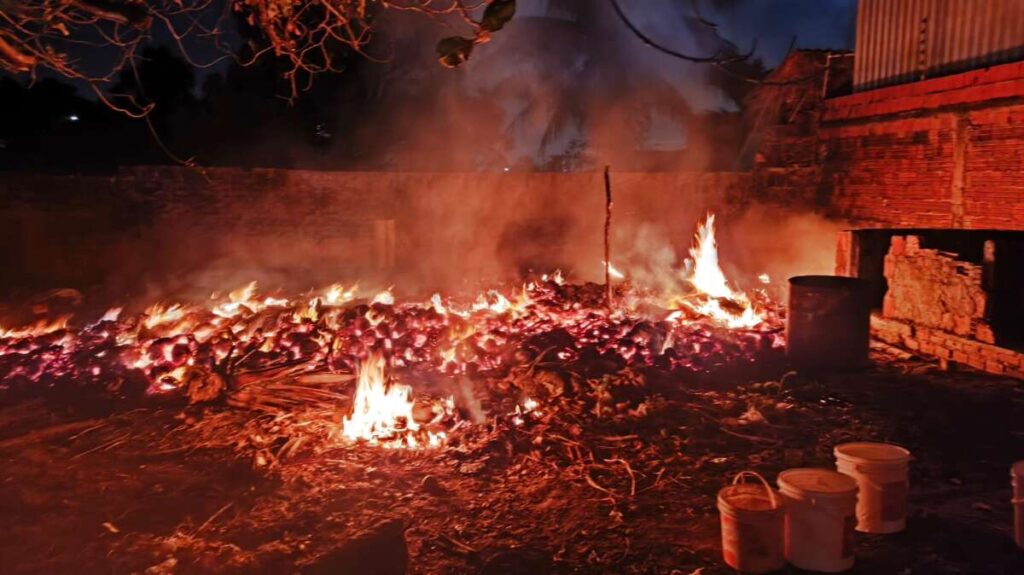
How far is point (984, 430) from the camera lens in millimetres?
6211

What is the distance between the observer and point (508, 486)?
17.8ft

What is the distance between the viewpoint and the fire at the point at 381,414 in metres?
6.34

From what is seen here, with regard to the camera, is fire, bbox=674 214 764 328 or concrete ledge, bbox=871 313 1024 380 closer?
concrete ledge, bbox=871 313 1024 380

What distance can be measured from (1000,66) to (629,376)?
6083mm

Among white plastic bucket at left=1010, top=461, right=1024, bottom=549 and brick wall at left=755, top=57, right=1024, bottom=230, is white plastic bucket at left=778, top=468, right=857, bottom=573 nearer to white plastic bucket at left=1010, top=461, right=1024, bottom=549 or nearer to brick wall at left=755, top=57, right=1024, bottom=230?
white plastic bucket at left=1010, top=461, right=1024, bottom=549

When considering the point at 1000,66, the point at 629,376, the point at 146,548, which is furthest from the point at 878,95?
the point at 146,548

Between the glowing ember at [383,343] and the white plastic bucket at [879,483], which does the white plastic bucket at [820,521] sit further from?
the glowing ember at [383,343]

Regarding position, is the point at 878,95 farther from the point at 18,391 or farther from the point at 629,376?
the point at 18,391

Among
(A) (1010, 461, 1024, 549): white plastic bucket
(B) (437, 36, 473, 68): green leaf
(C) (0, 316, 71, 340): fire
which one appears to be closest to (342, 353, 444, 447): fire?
(B) (437, 36, 473, 68): green leaf

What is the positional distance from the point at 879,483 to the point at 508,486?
253cm

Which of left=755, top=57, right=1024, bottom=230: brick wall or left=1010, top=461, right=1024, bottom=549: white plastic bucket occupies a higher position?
left=755, top=57, right=1024, bottom=230: brick wall

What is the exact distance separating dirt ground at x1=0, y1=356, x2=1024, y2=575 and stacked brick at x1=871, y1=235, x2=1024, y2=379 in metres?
0.46

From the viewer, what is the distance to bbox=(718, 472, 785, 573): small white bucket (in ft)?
12.8

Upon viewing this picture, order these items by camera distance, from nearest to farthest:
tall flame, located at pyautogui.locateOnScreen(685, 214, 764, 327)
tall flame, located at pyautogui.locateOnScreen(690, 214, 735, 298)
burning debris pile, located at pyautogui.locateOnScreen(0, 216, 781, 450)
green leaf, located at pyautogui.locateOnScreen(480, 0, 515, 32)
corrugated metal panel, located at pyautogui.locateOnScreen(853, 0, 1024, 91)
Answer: green leaf, located at pyautogui.locateOnScreen(480, 0, 515, 32) → burning debris pile, located at pyautogui.locateOnScreen(0, 216, 781, 450) → corrugated metal panel, located at pyautogui.locateOnScreen(853, 0, 1024, 91) → tall flame, located at pyautogui.locateOnScreen(685, 214, 764, 327) → tall flame, located at pyautogui.locateOnScreen(690, 214, 735, 298)
